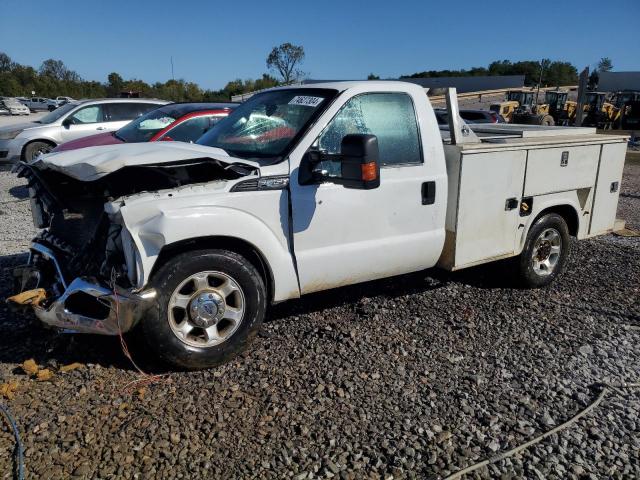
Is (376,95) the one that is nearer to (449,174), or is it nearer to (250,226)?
(449,174)

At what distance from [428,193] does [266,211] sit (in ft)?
4.70

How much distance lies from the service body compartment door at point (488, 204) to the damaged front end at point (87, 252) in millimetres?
2030

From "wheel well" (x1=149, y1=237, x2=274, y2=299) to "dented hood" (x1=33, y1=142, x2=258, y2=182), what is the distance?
534 mm

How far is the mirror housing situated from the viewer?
345cm

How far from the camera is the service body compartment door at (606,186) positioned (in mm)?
5551

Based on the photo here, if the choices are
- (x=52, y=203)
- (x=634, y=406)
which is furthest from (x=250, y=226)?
(x=634, y=406)

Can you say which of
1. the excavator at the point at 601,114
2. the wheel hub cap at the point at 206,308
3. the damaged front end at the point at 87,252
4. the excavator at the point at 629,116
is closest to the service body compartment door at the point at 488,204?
the damaged front end at the point at 87,252

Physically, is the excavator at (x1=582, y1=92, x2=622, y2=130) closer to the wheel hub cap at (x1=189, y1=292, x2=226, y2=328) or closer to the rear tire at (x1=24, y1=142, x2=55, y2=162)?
the rear tire at (x1=24, y1=142, x2=55, y2=162)

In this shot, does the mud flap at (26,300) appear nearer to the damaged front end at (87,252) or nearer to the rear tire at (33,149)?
the damaged front end at (87,252)

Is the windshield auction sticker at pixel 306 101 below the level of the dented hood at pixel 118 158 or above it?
above

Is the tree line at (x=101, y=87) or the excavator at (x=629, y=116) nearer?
the excavator at (x=629, y=116)

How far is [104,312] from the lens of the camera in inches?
136

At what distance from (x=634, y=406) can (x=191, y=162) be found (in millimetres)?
3256

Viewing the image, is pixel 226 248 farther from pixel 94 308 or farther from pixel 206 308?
pixel 94 308
